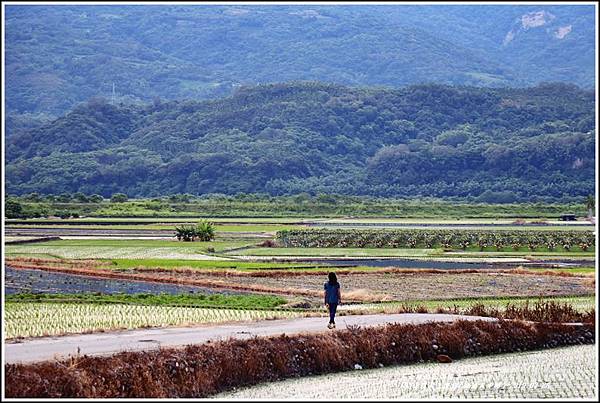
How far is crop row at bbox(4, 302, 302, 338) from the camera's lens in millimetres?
23047

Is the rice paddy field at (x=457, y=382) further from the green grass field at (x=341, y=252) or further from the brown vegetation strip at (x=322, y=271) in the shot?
the green grass field at (x=341, y=252)

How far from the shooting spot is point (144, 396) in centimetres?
1583

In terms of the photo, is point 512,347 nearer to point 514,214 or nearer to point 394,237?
point 394,237

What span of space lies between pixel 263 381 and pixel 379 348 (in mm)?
2861

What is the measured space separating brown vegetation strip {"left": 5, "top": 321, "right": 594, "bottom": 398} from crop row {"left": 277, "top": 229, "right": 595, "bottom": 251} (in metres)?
36.2

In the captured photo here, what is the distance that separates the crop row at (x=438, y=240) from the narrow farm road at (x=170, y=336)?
3662cm

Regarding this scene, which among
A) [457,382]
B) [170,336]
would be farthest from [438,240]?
[457,382]

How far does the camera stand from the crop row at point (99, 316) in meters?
23.0

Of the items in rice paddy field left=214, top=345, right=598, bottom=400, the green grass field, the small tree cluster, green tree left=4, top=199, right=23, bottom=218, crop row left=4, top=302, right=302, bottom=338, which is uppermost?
rice paddy field left=214, top=345, right=598, bottom=400

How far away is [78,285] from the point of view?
123 ft

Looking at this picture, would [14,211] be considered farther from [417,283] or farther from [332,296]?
[332,296]

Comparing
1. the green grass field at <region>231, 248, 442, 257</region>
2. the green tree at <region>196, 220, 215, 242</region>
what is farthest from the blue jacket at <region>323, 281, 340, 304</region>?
the green tree at <region>196, 220, 215, 242</region>

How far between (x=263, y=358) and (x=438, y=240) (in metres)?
45.9

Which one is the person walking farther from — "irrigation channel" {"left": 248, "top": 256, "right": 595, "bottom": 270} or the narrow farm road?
"irrigation channel" {"left": 248, "top": 256, "right": 595, "bottom": 270}
